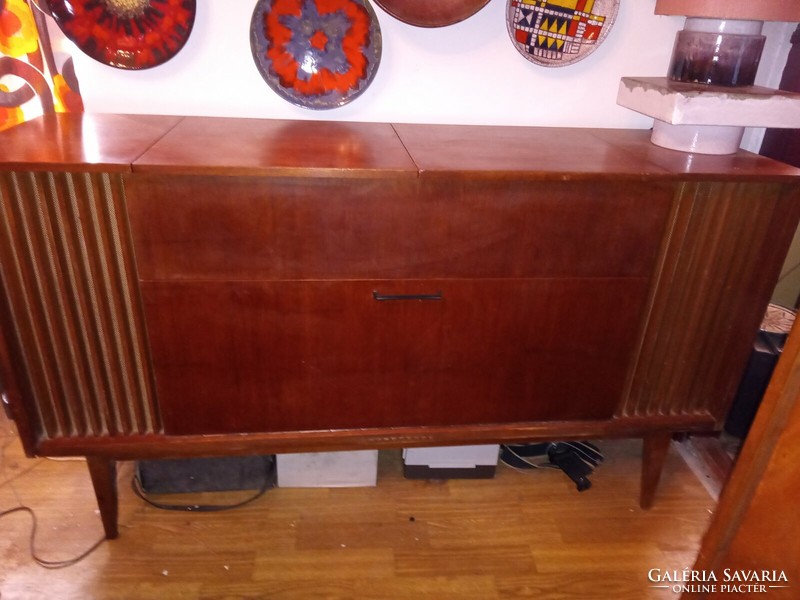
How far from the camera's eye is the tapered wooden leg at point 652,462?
1.52 m

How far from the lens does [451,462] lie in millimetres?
1651

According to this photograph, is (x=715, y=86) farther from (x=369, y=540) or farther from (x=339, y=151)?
(x=369, y=540)

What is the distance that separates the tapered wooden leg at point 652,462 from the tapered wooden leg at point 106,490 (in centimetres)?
129

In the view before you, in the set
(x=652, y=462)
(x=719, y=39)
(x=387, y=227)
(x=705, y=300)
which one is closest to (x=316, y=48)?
→ (x=387, y=227)

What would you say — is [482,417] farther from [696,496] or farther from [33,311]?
[33,311]

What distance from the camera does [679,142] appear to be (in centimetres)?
133

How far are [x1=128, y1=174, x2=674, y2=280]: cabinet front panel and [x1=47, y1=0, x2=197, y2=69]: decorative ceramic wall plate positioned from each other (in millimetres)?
505

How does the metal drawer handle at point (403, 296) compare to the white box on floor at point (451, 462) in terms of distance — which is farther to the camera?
the white box on floor at point (451, 462)

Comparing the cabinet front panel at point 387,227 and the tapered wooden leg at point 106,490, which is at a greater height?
the cabinet front panel at point 387,227

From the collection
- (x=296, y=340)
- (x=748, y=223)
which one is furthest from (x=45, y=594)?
(x=748, y=223)

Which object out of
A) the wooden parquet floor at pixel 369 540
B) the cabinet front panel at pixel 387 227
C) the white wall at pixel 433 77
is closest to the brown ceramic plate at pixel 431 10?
the white wall at pixel 433 77

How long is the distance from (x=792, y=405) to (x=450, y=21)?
1.10m

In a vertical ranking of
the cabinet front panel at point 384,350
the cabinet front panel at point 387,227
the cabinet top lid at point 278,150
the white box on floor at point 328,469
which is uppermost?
the cabinet top lid at point 278,150

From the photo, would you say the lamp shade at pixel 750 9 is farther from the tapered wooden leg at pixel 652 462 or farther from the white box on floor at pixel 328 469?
the white box on floor at pixel 328 469
